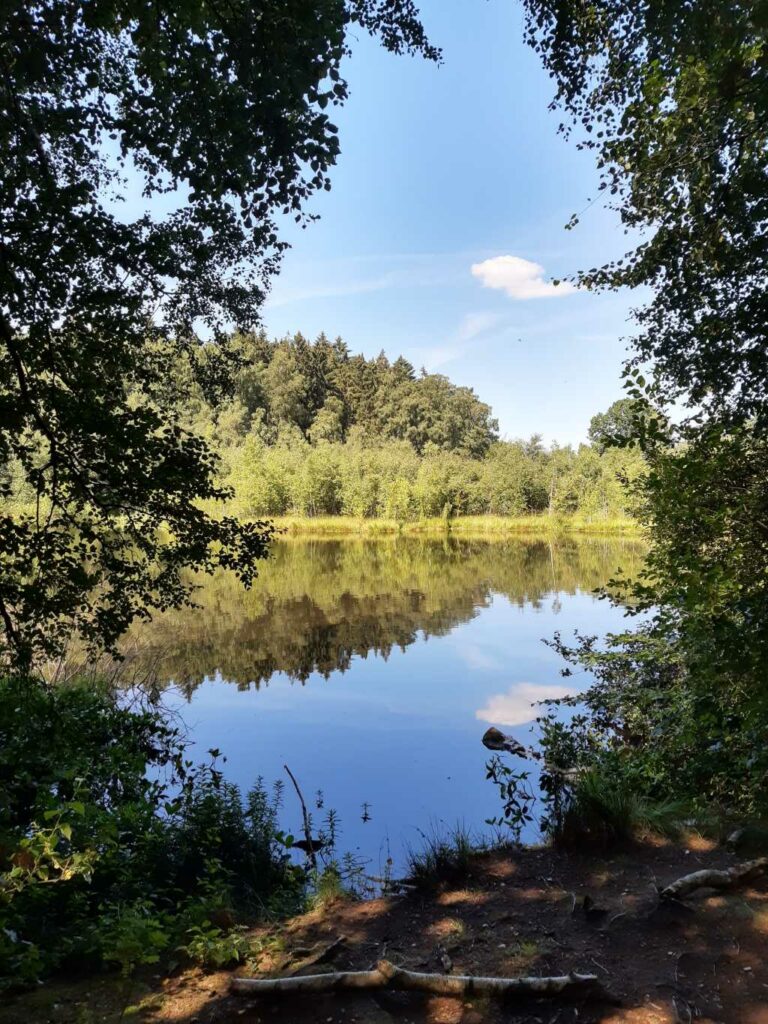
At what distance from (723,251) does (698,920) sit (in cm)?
453

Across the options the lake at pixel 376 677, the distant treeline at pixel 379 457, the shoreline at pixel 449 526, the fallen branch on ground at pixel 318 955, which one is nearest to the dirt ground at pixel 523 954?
the fallen branch on ground at pixel 318 955

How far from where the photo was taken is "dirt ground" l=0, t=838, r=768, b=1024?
2.40m

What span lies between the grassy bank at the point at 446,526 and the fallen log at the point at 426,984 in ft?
124

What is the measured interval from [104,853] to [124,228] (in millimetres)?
3871

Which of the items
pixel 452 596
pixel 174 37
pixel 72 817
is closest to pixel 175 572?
pixel 72 817

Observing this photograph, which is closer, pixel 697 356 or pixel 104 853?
pixel 104 853

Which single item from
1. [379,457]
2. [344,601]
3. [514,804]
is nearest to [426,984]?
[514,804]

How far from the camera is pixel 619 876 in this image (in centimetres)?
366

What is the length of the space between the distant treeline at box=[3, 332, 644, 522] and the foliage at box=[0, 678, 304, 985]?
31.1m

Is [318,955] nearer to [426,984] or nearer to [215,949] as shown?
[215,949]

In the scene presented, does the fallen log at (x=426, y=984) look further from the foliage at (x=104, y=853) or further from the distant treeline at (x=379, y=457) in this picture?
the distant treeline at (x=379, y=457)

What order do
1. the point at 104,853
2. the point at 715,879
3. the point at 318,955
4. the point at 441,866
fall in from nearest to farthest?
the point at 318,955 → the point at 715,879 → the point at 104,853 → the point at 441,866

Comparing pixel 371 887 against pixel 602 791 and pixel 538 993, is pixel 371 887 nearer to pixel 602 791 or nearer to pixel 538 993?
pixel 602 791

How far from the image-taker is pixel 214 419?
628cm
